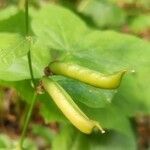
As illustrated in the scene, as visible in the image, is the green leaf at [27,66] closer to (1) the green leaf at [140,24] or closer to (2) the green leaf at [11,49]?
(2) the green leaf at [11,49]

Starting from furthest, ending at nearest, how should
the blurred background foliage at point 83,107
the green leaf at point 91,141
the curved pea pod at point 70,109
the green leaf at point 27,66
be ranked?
the green leaf at point 91,141, the blurred background foliage at point 83,107, the green leaf at point 27,66, the curved pea pod at point 70,109

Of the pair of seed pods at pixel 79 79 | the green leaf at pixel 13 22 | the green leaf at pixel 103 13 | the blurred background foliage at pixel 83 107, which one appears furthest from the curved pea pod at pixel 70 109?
the green leaf at pixel 103 13

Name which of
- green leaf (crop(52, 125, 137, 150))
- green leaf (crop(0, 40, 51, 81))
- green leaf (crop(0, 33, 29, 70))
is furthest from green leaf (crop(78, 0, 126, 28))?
green leaf (crop(0, 33, 29, 70))

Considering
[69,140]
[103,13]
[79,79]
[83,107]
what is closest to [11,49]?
[79,79]

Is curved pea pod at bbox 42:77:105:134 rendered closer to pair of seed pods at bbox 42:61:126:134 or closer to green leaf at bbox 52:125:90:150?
pair of seed pods at bbox 42:61:126:134

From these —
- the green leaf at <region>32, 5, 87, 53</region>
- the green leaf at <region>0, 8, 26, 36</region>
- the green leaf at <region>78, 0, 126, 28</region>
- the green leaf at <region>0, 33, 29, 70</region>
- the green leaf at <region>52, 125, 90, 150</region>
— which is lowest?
the green leaf at <region>78, 0, 126, 28</region>

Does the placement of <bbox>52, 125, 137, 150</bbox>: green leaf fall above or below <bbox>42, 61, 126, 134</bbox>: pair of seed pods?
below
